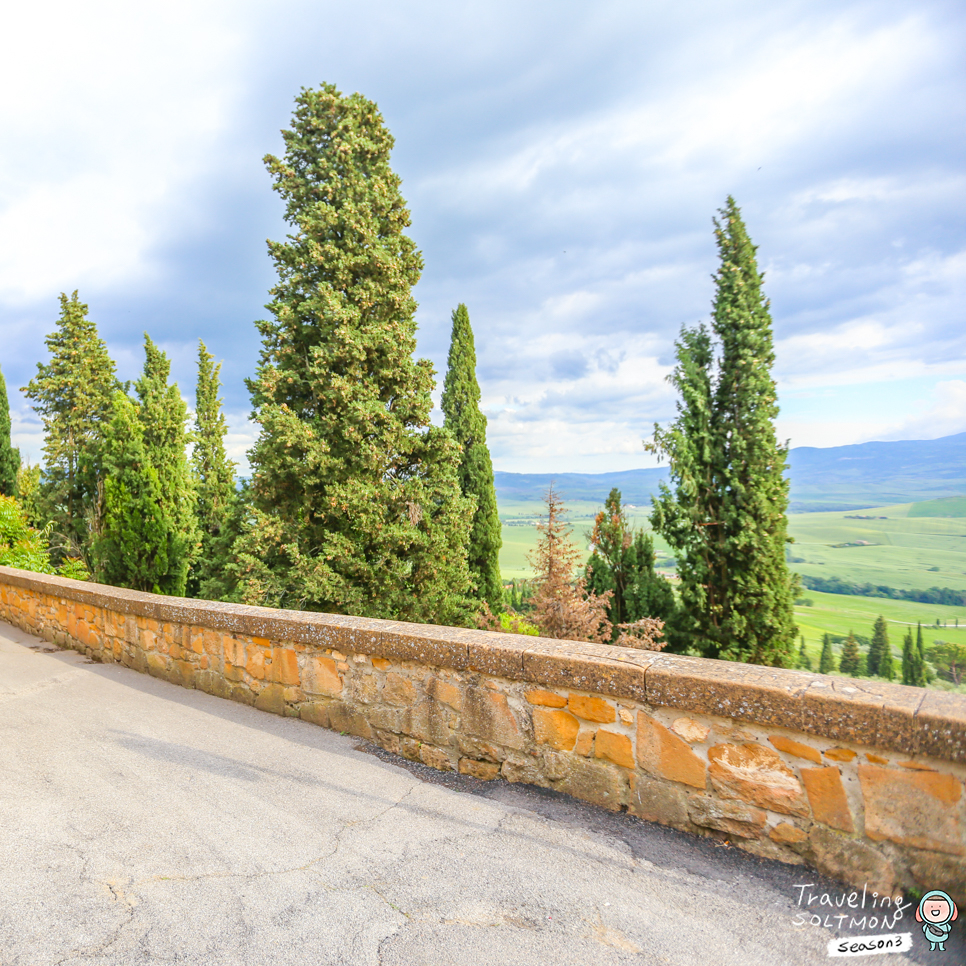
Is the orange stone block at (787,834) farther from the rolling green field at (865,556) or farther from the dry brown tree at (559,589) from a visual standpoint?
the rolling green field at (865,556)

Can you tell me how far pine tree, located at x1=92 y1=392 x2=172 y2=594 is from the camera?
11.3m

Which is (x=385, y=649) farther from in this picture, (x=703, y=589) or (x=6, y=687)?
(x=703, y=589)

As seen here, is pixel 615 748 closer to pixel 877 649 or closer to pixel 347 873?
pixel 347 873

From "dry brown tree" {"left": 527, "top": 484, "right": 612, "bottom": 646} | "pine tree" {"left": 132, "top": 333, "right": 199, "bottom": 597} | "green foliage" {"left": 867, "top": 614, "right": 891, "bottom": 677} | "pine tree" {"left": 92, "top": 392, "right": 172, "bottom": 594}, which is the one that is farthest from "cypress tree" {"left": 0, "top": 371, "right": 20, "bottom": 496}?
"green foliage" {"left": 867, "top": 614, "right": 891, "bottom": 677}

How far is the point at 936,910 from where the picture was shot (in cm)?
193

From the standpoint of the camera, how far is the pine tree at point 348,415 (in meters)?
9.49

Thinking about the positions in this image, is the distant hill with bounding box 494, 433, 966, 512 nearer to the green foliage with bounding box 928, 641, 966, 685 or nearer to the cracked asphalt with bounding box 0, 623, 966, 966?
the green foliage with bounding box 928, 641, 966, 685

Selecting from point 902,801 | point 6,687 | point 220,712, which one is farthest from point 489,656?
point 6,687

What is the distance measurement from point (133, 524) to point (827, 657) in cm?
1468

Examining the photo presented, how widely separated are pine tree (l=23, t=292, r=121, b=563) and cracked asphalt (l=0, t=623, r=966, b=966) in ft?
65.5

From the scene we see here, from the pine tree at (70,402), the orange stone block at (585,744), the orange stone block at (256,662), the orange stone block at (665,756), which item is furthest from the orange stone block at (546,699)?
the pine tree at (70,402)

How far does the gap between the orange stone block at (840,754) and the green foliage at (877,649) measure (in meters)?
12.8

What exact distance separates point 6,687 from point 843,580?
1583 centimetres

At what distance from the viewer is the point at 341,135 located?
11000mm
